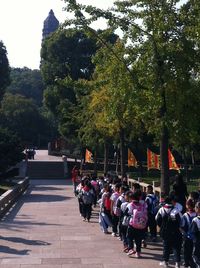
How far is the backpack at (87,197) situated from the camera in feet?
59.6

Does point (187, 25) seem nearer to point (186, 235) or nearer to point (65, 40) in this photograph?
point (186, 235)

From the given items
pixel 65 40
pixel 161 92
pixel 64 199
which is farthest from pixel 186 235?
pixel 65 40

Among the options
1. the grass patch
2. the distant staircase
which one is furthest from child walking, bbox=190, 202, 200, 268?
the distant staircase

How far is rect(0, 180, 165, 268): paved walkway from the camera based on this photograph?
11.4m

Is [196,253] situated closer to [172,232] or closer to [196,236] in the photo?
[196,236]

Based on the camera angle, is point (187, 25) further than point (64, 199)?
No

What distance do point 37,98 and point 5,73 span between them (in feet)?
153

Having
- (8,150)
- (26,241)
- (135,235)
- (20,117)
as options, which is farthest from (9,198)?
(20,117)

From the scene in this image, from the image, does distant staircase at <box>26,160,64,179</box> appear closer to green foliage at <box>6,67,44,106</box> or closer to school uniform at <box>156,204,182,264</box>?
school uniform at <box>156,204,182,264</box>

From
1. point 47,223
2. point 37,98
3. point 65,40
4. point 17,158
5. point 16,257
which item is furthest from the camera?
point 37,98

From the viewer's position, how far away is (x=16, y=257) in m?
12.0

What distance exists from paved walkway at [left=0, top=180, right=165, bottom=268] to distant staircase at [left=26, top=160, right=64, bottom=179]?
2370 centimetres

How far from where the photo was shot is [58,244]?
1364cm

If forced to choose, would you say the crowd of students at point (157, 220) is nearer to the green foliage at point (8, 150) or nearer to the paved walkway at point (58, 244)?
the paved walkway at point (58, 244)
